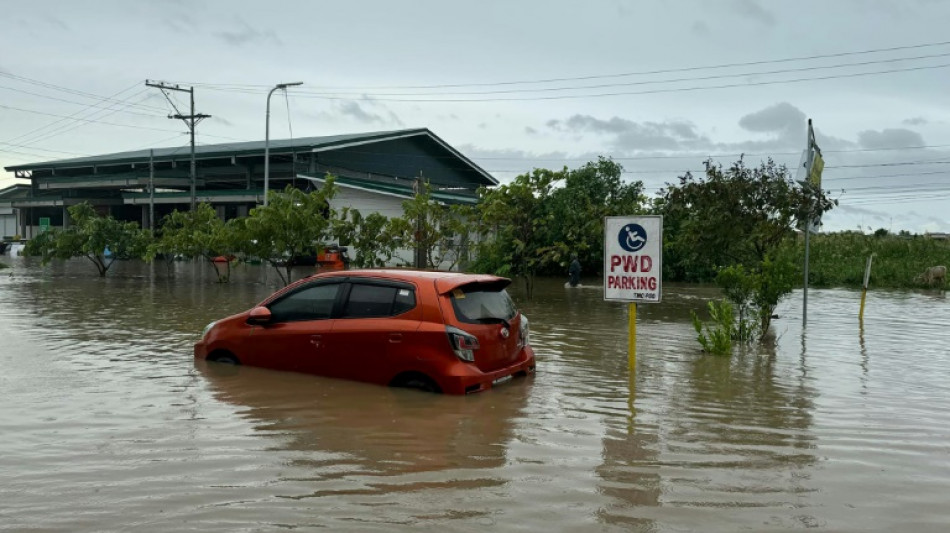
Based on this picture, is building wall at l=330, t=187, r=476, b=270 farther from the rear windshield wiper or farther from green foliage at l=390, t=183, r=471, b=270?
the rear windshield wiper

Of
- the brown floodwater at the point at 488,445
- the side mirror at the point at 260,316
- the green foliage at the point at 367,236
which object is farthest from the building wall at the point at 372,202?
Answer: the side mirror at the point at 260,316

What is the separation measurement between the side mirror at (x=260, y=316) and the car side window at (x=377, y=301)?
1136 millimetres

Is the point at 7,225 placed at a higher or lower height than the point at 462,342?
higher

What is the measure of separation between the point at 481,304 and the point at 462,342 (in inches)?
29.5

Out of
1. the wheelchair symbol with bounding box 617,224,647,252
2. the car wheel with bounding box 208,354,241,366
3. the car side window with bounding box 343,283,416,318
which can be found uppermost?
the wheelchair symbol with bounding box 617,224,647,252

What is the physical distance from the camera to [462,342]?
330 inches

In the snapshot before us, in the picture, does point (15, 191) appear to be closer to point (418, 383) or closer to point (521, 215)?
point (521, 215)

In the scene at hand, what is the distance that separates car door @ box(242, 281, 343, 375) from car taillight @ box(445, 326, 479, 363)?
5.35 feet

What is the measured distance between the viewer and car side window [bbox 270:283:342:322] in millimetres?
9383

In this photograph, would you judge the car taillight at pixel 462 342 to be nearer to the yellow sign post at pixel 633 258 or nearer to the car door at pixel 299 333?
the car door at pixel 299 333

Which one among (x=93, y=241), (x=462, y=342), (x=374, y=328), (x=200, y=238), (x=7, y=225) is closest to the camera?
(x=462, y=342)

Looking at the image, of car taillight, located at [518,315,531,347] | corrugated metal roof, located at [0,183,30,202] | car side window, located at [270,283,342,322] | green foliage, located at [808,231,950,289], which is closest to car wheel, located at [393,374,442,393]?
car side window, located at [270,283,342,322]

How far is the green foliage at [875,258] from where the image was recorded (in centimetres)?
3453

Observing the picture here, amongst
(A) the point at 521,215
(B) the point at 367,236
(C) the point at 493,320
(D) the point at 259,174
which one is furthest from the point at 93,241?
(C) the point at 493,320
